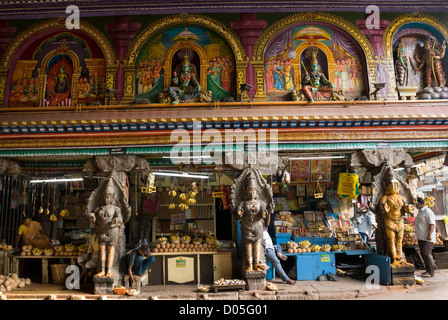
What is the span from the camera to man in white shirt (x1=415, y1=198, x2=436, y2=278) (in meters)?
7.80

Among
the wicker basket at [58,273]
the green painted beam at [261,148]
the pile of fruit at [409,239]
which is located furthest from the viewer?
the pile of fruit at [409,239]

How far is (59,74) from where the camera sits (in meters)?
8.43

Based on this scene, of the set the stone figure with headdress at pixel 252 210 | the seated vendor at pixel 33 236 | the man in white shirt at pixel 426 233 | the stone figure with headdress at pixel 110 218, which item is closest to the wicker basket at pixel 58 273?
the seated vendor at pixel 33 236

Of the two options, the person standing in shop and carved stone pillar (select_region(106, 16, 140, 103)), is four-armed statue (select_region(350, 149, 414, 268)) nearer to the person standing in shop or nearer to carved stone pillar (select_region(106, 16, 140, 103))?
the person standing in shop

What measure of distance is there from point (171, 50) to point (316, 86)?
3857mm

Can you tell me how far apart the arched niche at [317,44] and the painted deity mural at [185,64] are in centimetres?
72

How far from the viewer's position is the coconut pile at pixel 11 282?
7.27m

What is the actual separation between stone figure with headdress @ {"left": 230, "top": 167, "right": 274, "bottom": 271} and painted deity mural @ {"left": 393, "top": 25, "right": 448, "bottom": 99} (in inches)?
174

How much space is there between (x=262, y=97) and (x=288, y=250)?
3.88m

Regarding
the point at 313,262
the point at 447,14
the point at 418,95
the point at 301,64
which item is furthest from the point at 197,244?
the point at 447,14

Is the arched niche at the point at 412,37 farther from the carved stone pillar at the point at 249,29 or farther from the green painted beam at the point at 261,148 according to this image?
the carved stone pillar at the point at 249,29

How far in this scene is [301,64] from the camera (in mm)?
8523

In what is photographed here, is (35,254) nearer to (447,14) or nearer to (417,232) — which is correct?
(417,232)

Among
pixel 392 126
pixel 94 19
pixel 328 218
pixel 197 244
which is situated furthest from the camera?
pixel 328 218
